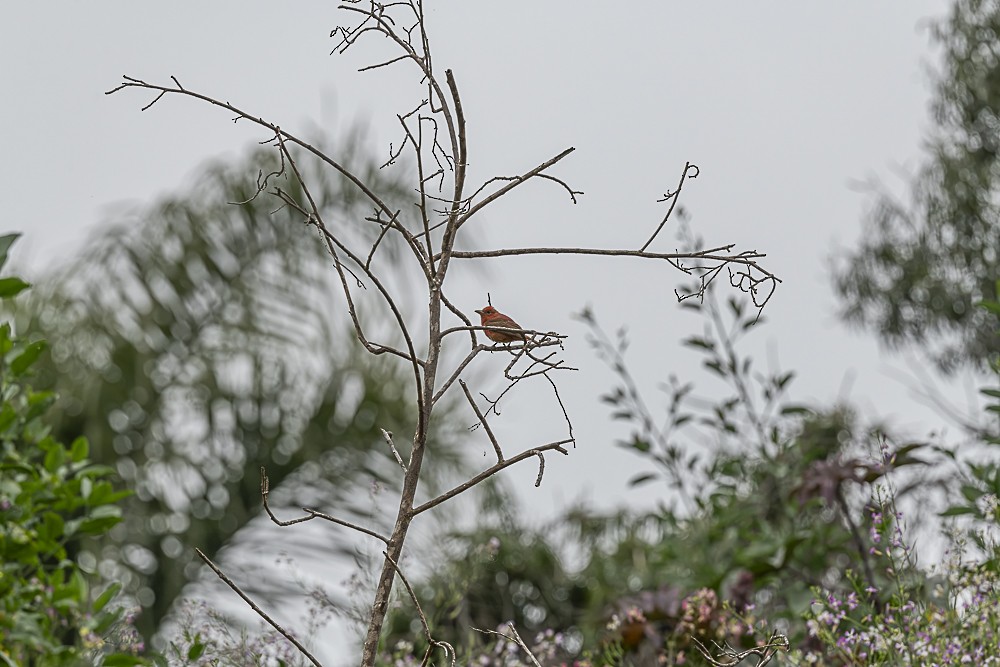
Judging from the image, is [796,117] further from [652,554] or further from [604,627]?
[604,627]

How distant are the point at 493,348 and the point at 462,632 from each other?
6.64 feet

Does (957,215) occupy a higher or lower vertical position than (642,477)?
higher

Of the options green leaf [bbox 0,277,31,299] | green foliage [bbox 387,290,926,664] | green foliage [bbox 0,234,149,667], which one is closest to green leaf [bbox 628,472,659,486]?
green foliage [bbox 387,290,926,664]

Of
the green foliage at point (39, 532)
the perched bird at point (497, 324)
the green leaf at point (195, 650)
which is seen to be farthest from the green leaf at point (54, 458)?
the perched bird at point (497, 324)

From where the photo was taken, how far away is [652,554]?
3.01 metres

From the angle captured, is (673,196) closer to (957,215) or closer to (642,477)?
(642,477)

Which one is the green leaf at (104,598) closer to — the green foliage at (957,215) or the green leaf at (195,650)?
the green leaf at (195,650)

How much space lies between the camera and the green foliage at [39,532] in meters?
1.70

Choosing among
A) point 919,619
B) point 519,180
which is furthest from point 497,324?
point 919,619

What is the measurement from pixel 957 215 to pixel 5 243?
24.5ft

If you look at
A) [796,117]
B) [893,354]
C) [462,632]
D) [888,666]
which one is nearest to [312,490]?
[462,632]

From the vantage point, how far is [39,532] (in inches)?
71.7

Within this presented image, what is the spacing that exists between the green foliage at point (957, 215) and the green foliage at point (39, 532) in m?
6.99

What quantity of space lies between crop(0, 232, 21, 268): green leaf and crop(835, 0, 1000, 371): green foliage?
278 inches
